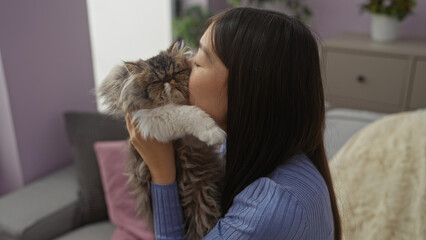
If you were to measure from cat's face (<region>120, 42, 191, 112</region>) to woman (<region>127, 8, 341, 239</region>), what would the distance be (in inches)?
1.3

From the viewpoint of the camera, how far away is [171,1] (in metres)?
2.93

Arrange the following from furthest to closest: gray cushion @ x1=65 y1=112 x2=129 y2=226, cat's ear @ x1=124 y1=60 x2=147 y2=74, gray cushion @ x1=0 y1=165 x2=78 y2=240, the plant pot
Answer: the plant pot → gray cushion @ x1=65 y1=112 x2=129 y2=226 → gray cushion @ x1=0 y1=165 x2=78 y2=240 → cat's ear @ x1=124 y1=60 x2=147 y2=74

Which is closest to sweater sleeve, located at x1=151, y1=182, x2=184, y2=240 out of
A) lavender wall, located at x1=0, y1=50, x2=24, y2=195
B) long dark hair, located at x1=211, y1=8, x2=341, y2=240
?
long dark hair, located at x1=211, y1=8, x2=341, y2=240

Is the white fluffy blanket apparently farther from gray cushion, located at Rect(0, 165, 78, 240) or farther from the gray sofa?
gray cushion, located at Rect(0, 165, 78, 240)

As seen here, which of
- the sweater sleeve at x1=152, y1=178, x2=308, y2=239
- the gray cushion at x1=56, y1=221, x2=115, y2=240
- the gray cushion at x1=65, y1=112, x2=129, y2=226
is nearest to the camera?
the sweater sleeve at x1=152, y1=178, x2=308, y2=239

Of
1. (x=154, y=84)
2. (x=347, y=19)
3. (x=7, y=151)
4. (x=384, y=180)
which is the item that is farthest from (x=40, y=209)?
(x=347, y=19)

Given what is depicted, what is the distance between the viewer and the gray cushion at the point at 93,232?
1.53m

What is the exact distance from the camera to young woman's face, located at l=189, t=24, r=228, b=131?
2.57 ft

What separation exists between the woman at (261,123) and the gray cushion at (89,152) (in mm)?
855

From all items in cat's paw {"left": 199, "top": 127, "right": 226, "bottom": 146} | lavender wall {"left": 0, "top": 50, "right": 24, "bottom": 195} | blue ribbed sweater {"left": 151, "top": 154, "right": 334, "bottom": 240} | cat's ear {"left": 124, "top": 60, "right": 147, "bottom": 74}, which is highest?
cat's ear {"left": 124, "top": 60, "right": 147, "bottom": 74}

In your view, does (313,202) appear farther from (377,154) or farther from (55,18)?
(55,18)

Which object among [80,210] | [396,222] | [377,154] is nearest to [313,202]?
[396,222]

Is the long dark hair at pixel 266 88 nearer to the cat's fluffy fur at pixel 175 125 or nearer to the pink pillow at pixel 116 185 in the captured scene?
the cat's fluffy fur at pixel 175 125

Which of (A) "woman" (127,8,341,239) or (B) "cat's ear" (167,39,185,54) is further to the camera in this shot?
(B) "cat's ear" (167,39,185,54)
